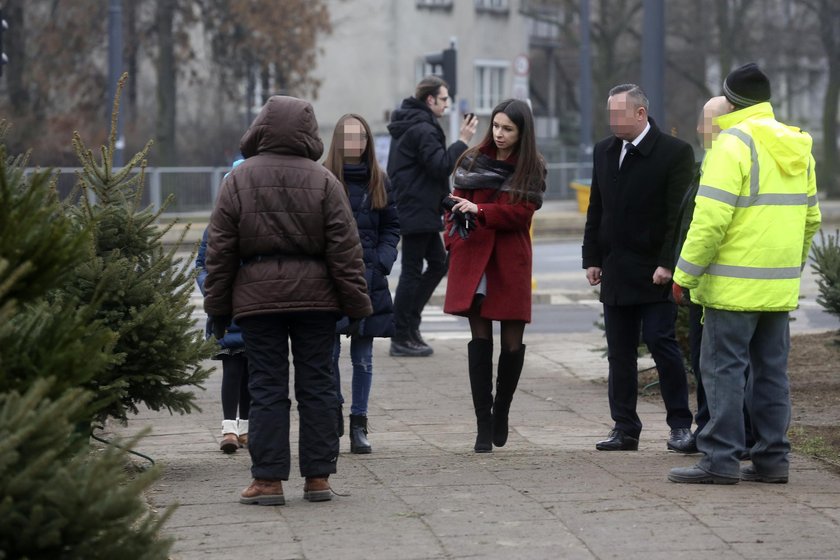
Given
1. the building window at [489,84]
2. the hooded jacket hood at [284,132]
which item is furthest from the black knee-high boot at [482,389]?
the building window at [489,84]

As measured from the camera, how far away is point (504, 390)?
7.59 m

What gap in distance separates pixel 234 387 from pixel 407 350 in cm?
438

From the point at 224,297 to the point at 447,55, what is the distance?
13436mm

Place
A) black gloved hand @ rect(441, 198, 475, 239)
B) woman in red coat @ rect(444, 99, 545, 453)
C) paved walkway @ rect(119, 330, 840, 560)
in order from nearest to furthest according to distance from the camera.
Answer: paved walkway @ rect(119, 330, 840, 560) → black gloved hand @ rect(441, 198, 475, 239) → woman in red coat @ rect(444, 99, 545, 453)

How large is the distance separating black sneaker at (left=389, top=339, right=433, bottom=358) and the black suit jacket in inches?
184

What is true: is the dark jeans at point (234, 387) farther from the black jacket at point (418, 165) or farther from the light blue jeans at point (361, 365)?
the black jacket at point (418, 165)

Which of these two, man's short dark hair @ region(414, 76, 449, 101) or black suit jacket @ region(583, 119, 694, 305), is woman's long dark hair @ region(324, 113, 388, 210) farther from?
man's short dark hair @ region(414, 76, 449, 101)

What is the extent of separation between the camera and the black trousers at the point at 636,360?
7.56 meters

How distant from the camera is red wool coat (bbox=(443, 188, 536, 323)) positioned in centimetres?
744

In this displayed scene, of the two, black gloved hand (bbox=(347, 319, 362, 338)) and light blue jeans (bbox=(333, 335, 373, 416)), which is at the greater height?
black gloved hand (bbox=(347, 319, 362, 338))

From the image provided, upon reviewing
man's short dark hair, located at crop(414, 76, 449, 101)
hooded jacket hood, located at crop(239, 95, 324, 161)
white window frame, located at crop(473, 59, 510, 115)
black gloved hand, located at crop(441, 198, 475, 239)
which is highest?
white window frame, located at crop(473, 59, 510, 115)

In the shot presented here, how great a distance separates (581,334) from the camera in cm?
1422

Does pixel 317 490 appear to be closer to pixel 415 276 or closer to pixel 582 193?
pixel 415 276

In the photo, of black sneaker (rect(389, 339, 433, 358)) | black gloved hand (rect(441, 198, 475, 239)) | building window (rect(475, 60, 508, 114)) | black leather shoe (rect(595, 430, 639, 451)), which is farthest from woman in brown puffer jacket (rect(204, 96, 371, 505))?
building window (rect(475, 60, 508, 114))
